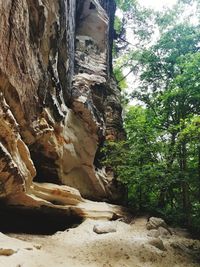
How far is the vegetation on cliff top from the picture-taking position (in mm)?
11203

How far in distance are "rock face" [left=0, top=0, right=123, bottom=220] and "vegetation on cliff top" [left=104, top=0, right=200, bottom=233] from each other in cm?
164

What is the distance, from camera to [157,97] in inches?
661

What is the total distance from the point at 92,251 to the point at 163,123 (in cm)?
1064

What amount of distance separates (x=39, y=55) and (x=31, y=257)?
5.19 m

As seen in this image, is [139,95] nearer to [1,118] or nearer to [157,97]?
[157,97]

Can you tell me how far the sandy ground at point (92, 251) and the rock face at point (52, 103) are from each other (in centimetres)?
146

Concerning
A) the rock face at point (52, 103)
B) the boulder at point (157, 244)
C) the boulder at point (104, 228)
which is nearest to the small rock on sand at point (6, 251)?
the rock face at point (52, 103)

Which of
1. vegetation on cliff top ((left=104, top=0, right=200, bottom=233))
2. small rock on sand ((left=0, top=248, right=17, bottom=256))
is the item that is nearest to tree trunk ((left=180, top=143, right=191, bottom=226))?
vegetation on cliff top ((left=104, top=0, right=200, bottom=233))

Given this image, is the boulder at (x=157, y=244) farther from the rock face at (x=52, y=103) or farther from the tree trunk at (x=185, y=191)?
the tree trunk at (x=185, y=191)

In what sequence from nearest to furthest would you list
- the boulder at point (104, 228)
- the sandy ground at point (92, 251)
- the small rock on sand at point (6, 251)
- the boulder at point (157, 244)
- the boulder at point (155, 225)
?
the small rock on sand at point (6, 251) < the sandy ground at point (92, 251) < the boulder at point (157, 244) < the boulder at point (104, 228) < the boulder at point (155, 225)

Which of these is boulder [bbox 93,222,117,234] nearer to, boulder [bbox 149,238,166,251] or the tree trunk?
boulder [bbox 149,238,166,251]

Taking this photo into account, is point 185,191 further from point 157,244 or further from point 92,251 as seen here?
point 92,251

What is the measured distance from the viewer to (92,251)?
694 centimetres

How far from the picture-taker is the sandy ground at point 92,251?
18.2 feet
